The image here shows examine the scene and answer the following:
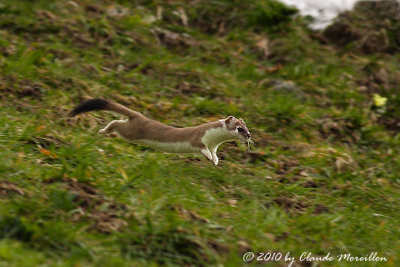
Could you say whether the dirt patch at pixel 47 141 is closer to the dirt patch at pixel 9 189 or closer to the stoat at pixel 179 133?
the stoat at pixel 179 133

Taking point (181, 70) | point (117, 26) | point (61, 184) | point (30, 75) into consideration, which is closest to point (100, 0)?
point (117, 26)

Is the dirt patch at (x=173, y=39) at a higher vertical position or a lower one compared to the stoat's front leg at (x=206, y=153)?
higher

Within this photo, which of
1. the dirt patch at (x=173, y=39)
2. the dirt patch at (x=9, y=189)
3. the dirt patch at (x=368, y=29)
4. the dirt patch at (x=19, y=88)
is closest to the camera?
the dirt patch at (x=9, y=189)

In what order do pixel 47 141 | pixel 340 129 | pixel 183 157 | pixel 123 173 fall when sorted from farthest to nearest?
pixel 340 129
pixel 183 157
pixel 47 141
pixel 123 173

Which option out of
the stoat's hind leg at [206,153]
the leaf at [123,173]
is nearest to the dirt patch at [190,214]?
the leaf at [123,173]

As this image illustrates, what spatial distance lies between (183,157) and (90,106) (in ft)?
3.39

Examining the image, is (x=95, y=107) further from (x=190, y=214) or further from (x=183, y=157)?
(x=190, y=214)

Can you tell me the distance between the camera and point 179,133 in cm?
493

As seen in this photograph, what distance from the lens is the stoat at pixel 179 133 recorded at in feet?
15.9

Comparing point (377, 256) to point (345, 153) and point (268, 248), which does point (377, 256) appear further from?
point (345, 153)

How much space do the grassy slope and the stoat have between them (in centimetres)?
19

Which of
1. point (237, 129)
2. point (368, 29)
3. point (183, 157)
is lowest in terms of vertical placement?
point (183, 157)

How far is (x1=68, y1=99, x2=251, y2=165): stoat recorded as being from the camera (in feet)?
15.9

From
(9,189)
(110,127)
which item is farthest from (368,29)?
(9,189)
